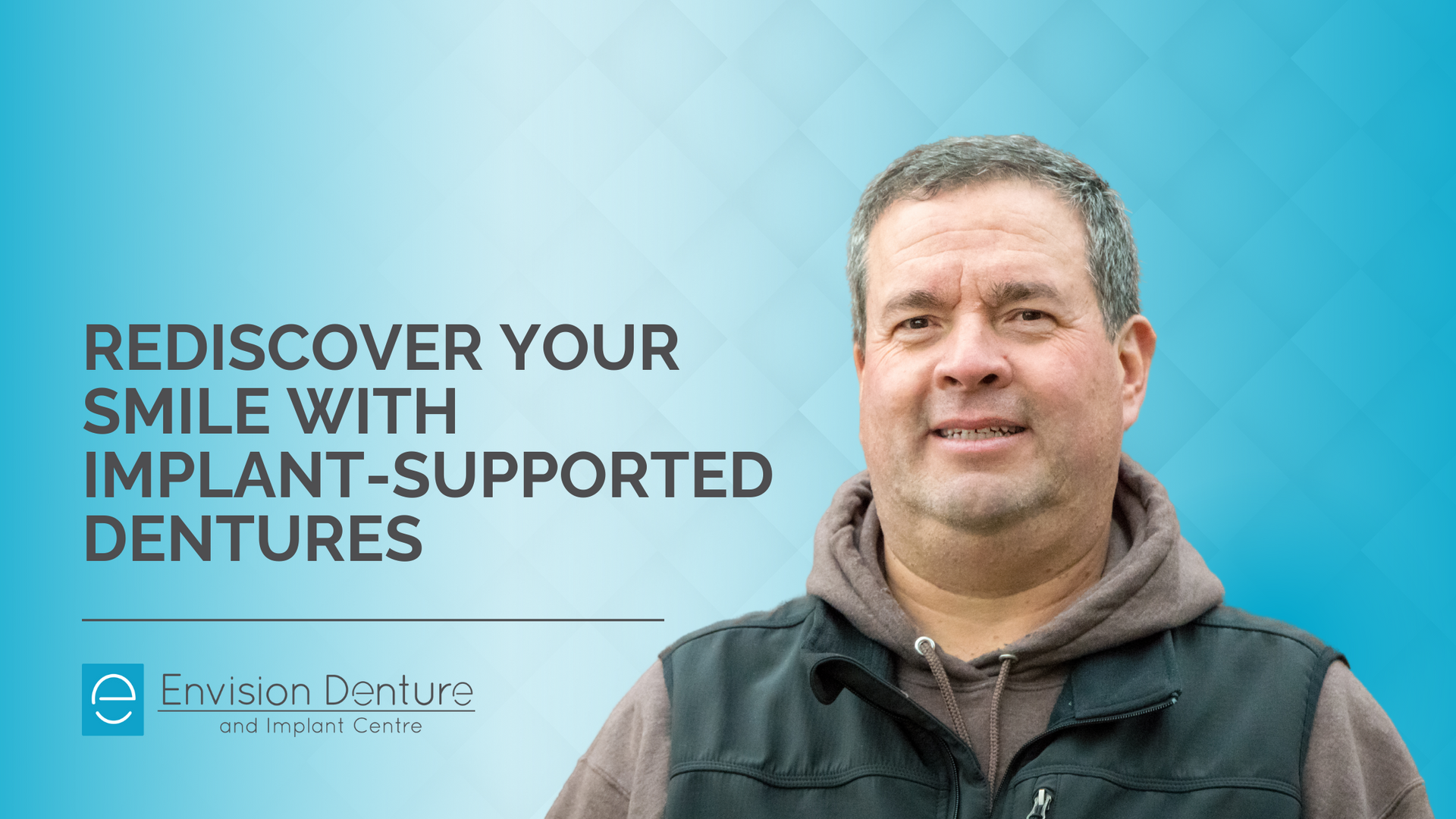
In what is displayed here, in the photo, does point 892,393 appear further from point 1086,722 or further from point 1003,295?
point 1086,722

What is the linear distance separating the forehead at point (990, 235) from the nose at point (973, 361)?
12 cm

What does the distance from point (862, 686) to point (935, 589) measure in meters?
0.31

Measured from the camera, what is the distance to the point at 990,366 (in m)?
2.47

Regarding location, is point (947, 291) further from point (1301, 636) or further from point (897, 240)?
point (1301, 636)

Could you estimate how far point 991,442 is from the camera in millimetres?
2484

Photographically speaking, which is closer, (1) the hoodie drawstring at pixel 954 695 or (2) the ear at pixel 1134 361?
(1) the hoodie drawstring at pixel 954 695

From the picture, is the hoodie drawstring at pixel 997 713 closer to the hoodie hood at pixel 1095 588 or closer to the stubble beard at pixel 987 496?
the hoodie hood at pixel 1095 588

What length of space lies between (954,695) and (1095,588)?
33cm

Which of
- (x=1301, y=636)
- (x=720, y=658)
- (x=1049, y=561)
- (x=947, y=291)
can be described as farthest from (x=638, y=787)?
(x=1301, y=636)

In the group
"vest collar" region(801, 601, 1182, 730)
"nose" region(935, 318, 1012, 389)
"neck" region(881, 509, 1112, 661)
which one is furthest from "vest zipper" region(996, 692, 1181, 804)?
"nose" region(935, 318, 1012, 389)

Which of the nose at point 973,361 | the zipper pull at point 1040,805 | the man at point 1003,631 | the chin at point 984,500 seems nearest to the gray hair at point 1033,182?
the man at point 1003,631

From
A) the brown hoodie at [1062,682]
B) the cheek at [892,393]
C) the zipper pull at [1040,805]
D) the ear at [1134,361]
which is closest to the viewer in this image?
the zipper pull at [1040,805]

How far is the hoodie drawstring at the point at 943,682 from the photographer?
248 cm

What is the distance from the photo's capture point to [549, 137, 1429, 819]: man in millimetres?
2406
